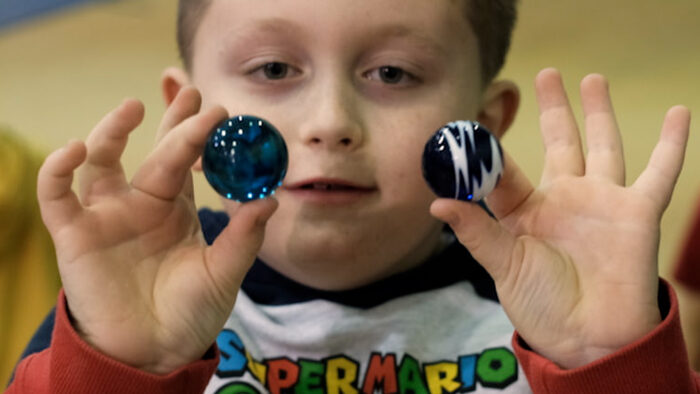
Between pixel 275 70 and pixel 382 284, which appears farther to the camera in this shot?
pixel 382 284

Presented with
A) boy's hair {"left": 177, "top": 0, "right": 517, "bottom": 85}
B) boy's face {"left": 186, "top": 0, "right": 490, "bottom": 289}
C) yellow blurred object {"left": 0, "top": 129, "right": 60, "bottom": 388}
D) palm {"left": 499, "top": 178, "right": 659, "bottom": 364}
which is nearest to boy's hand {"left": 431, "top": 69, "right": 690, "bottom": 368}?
palm {"left": 499, "top": 178, "right": 659, "bottom": 364}

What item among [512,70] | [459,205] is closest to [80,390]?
[459,205]

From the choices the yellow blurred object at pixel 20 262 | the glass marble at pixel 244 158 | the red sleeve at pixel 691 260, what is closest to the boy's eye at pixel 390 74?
the glass marble at pixel 244 158

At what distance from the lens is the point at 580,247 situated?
73 cm

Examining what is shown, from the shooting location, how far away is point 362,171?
813 millimetres

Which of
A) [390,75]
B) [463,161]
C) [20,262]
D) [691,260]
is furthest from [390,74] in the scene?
[691,260]

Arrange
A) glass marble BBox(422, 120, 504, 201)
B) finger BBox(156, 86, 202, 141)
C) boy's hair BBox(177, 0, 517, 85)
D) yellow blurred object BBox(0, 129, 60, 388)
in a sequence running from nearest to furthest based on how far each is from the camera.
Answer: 1. glass marble BBox(422, 120, 504, 201)
2. finger BBox(156, 86, 202, 141)
3. boy's hair BBox(177, 0, 517, 85)
4. yellow blurred object BBox(0, 129, 60, 388)

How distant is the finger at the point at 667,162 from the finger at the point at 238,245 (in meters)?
0.34

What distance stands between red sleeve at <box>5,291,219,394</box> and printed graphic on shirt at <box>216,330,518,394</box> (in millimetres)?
143

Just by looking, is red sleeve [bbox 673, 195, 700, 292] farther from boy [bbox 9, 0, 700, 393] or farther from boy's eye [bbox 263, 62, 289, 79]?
boy's eye [bbox 263, 62, 289, 79]

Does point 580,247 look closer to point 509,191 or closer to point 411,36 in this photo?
point 509,191

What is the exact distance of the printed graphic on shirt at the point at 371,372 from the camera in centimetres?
85

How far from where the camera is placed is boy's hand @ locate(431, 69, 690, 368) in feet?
2.29

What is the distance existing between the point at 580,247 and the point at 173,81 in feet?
1.89
